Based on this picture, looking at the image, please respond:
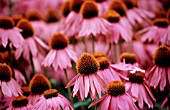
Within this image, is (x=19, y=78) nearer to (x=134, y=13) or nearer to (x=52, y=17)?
(x=134, y=13)

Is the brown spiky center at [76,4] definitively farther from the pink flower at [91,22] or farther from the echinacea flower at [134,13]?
the echinacea flower at [134,13]

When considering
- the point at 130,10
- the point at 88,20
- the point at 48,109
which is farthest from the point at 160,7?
the point at 48,109

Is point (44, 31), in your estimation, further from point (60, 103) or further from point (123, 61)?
point (60, 103)

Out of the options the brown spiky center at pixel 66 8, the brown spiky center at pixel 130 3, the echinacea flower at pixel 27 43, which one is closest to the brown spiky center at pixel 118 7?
the brown spiky center at pixel 130 3

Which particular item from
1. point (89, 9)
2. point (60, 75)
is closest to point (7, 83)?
point (89, 9)

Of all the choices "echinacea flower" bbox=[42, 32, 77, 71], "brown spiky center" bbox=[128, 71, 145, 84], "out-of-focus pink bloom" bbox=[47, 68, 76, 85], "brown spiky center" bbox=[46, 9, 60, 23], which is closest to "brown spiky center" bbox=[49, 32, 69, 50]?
"echinacea flower" bbox=[42, 32, 77, 71]

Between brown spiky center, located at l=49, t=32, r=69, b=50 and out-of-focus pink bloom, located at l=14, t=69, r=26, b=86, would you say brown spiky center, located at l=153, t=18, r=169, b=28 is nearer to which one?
brown spiky center, located at l=49, t=32, r=69, b=50
